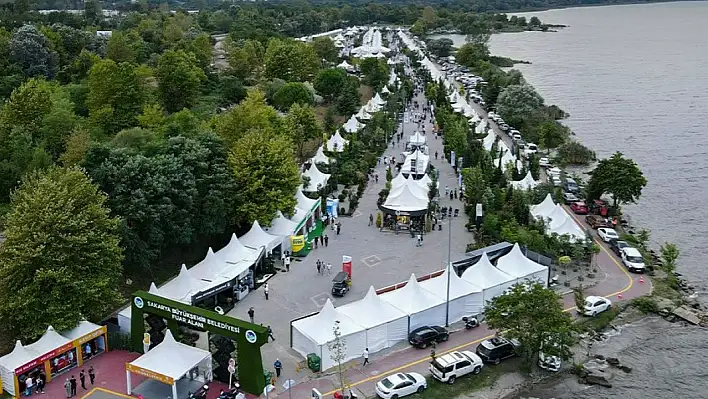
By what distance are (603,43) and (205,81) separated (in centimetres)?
11315

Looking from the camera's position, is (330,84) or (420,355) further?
(330,84)

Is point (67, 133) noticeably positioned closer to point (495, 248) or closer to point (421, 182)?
point (421, 182)

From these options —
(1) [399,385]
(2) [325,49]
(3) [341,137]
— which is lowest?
(1) [399,385]

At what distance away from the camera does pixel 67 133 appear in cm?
4519

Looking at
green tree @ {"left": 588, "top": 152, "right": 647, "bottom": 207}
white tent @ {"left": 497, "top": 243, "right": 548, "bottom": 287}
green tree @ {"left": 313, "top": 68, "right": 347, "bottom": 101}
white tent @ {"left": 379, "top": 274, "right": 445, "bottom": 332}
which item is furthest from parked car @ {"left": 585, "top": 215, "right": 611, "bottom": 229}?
green tree @ {"left": 313, "top": 68, "right": 347, "bottom": 101}

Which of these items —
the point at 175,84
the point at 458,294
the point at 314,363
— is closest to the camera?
the point at 314,363

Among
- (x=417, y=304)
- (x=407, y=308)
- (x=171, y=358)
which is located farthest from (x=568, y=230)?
(x=171, y=358)

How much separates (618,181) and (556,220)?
267 inches

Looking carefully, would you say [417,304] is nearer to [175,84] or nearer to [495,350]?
[495,350]

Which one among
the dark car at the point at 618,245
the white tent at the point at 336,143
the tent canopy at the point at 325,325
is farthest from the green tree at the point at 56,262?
the white tent at the point at 336,143

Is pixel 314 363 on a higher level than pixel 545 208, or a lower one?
lower

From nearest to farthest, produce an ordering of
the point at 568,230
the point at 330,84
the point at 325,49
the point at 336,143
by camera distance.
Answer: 1. the point at 568,230
2. the point at 336,143
3. the point at 330,84
4. the point at 325,49

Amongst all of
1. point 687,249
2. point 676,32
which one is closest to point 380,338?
point 687,249

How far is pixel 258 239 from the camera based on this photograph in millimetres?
33250
